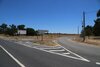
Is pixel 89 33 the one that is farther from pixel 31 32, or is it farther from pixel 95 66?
pixel 95 66

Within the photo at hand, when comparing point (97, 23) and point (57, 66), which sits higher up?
point (97, 23)

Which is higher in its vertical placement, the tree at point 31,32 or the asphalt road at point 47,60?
the tree at point 31,32

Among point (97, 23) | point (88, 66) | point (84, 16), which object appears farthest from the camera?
point (97, 23)

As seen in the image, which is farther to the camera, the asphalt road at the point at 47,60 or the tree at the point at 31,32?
the tree at the point at 31,32

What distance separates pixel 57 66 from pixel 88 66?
1.56 meters

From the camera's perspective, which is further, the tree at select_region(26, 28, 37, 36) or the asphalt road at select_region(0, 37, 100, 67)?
the tree at select_region(26, 28, 37, 36)

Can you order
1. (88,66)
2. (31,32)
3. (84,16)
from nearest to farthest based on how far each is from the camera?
(88,66), (84,16), (31,32)

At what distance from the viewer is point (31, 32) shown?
143m

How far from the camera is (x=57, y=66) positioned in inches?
427

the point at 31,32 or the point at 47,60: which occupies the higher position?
the point at 31,32

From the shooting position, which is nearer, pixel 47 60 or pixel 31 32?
pixel 47 60

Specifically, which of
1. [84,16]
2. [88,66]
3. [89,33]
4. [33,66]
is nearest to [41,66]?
[33,66]

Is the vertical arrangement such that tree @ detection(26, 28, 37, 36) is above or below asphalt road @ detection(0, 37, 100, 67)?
above

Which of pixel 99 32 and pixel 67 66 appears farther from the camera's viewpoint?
pixel 99 32
